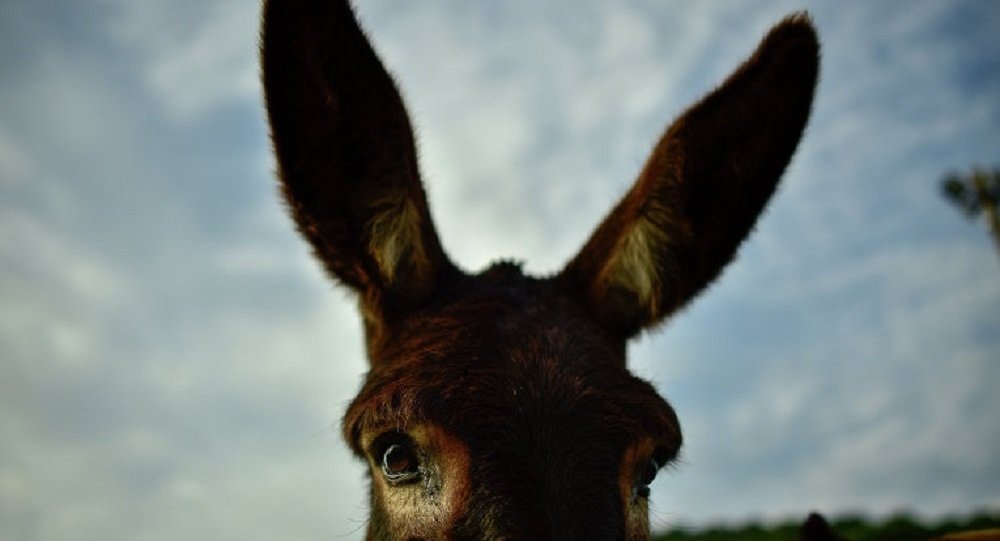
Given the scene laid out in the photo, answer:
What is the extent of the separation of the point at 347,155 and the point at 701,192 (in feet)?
5.45

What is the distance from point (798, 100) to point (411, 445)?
2.35 m

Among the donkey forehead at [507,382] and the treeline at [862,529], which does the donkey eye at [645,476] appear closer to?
the donkey forehead at [507,382]

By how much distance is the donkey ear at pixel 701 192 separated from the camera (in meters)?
3.26

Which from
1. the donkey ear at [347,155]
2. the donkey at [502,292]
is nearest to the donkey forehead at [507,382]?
the donkey at [502,292]

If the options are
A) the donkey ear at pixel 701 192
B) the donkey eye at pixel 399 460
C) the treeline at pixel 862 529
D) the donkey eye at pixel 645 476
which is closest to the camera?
the donkey eye at pixel 399 460

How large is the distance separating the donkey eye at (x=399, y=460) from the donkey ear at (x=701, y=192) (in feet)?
4.20

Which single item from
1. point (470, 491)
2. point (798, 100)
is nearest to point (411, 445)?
point (470, 491)

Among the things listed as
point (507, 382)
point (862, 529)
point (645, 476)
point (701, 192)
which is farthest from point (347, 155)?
point (862, 529)

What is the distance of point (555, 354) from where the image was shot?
266 cm

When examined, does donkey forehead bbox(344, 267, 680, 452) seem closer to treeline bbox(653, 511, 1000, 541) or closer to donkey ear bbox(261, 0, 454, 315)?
donkey ear bbox(261, 0, 454, 315)

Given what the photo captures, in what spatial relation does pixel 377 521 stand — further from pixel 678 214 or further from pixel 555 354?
pixel 678 214

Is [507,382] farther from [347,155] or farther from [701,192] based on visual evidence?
[701,192]

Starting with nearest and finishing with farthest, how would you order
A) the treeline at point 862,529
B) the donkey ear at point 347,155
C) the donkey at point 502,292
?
the donkey at point 502,292 → the donkey ear at point 347,155 → the treeline at point 862,529

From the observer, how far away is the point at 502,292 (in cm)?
313
